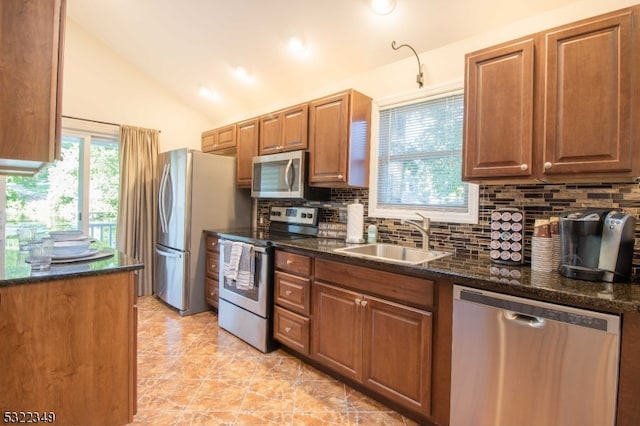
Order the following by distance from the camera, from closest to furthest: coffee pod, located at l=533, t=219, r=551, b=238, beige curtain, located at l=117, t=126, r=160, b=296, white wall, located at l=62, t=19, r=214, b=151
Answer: coffee pod, located at l=533, t=219, r=551, b=238
white wall, located at l=62, t=19, r=214, b=151
beige curtain, located at l=117, t=126, r=160, b=296

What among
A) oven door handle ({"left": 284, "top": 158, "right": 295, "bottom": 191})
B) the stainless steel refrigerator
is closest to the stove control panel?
oven door handle ({"left": 284, "top": 158, "right": 295, "bottom": 191})

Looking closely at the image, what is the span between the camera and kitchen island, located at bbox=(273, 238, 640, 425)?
116cm

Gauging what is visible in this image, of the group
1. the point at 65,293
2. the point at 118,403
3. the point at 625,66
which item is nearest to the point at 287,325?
the point at 118,403

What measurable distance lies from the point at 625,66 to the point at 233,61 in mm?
3038

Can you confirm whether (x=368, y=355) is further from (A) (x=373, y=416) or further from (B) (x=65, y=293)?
(B) (x=65, y=293)

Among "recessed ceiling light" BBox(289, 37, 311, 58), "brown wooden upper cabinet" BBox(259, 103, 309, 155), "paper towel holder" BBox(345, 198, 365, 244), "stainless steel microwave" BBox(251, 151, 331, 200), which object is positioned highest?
"recessed ceiling light" BBox(289, 37, 311, 58)

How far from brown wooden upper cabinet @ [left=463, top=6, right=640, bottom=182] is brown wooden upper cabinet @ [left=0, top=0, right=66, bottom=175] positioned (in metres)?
2.07

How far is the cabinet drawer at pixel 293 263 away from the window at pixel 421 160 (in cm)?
80

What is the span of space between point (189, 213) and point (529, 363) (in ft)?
10.1

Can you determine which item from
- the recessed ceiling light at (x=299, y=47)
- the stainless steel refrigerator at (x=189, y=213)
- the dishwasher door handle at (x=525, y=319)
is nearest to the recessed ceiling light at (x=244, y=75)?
the recessed ceiling light at (x=299, y=47)

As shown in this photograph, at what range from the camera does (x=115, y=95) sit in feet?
12.6

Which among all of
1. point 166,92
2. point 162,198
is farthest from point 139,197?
point 166,92

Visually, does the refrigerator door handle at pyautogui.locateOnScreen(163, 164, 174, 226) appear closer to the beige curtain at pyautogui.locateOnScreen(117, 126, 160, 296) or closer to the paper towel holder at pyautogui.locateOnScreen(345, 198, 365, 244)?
the beige curtain at pyautogui.locateOnScreen(117, 126, 160, 296)

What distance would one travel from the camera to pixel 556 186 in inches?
72.6
